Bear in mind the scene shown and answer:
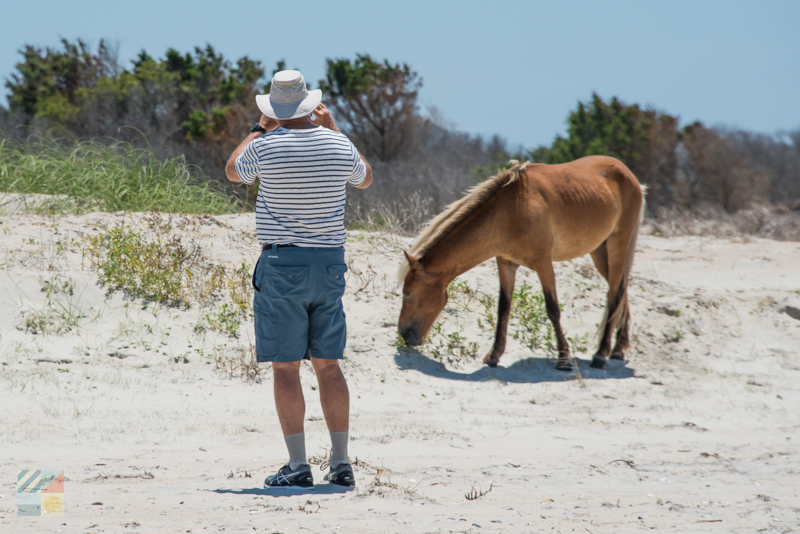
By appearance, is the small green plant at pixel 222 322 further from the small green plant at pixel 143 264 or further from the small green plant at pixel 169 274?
the small green plant at pixel 143 264

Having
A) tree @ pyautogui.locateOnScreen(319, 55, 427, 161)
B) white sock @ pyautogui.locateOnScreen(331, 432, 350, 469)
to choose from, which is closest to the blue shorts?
white sock @ pyautogui.locateOnScreen(331, 432, 350, 469)

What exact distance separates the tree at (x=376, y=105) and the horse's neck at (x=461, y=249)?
12.5 metres

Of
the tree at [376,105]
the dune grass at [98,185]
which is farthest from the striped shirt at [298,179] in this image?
the tree at [376,105]

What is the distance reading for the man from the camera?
3.22 m

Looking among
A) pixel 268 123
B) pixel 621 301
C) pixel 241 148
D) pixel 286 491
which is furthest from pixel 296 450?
pixel 621 301

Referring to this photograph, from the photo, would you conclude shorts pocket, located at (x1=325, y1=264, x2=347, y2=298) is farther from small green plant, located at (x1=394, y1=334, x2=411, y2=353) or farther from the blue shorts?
small green plant, located at (x1=394, y1=334, x2=411, y2=353)

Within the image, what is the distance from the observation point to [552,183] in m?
6.66

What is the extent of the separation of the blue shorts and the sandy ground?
2.17 feet

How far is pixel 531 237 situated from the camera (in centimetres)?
636

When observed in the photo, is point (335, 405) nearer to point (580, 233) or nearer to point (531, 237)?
point (531, 237)

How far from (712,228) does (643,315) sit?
287 inches

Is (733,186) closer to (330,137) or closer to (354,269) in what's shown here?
(354,269)

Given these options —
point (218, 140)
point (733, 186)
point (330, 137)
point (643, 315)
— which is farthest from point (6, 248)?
point (733, 186)

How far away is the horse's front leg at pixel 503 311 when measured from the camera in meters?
6.48
